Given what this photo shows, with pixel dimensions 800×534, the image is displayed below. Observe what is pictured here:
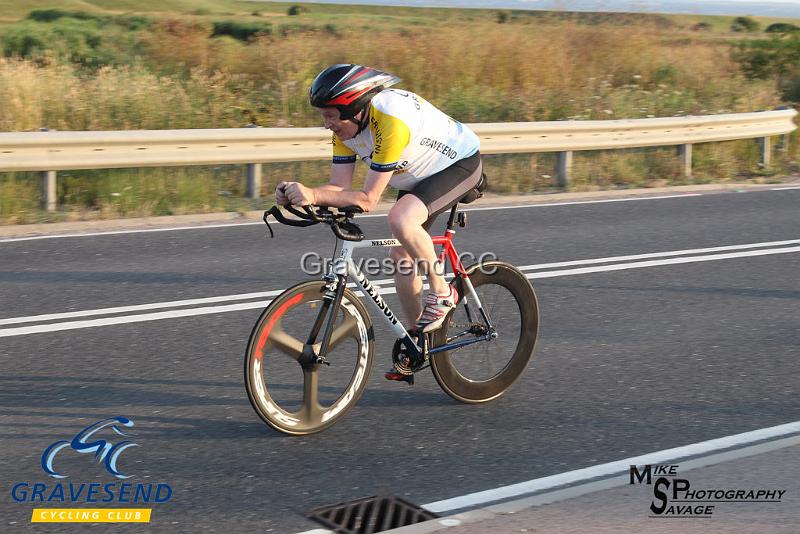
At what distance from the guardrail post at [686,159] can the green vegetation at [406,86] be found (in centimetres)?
15

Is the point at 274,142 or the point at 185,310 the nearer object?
the point at 185,310

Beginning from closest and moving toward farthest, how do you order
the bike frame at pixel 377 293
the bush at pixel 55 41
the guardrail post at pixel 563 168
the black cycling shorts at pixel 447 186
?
the bike frame at pixel 377 293
the black cycling shorts at pixel 447 186
the guardrail post at pixel 563 168
the bush at pixel 55 41

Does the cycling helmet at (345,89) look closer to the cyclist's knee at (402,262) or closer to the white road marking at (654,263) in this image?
the cyclist's knee at (402,262)

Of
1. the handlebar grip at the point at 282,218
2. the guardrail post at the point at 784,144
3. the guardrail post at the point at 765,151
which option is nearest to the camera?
the handlebar grip at the point at 282,218

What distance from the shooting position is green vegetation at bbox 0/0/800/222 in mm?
12500

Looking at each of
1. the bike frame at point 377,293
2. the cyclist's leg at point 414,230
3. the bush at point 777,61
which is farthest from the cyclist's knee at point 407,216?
the bush at point 777,61

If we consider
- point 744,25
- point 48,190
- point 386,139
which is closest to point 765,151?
point 48,190

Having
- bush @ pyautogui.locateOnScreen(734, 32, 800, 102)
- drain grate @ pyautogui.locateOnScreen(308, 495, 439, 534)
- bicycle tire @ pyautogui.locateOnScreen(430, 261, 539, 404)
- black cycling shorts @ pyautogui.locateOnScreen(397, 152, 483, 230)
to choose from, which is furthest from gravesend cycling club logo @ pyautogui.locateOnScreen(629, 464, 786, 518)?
bush @ pyautogui.locateOnScreen(734, 32, 800, 102)

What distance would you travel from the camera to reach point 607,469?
5.09 meters

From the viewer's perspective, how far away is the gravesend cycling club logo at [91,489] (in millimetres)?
4457

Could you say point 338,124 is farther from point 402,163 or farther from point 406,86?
point 406,86

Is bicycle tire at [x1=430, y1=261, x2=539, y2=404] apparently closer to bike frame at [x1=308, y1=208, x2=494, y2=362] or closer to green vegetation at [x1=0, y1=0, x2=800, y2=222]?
bike frame at [x1=308, y1=208, x2=494, y2=362]

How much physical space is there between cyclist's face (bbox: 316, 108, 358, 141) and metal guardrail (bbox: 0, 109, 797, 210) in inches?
259

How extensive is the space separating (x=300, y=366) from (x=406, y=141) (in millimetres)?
1257
